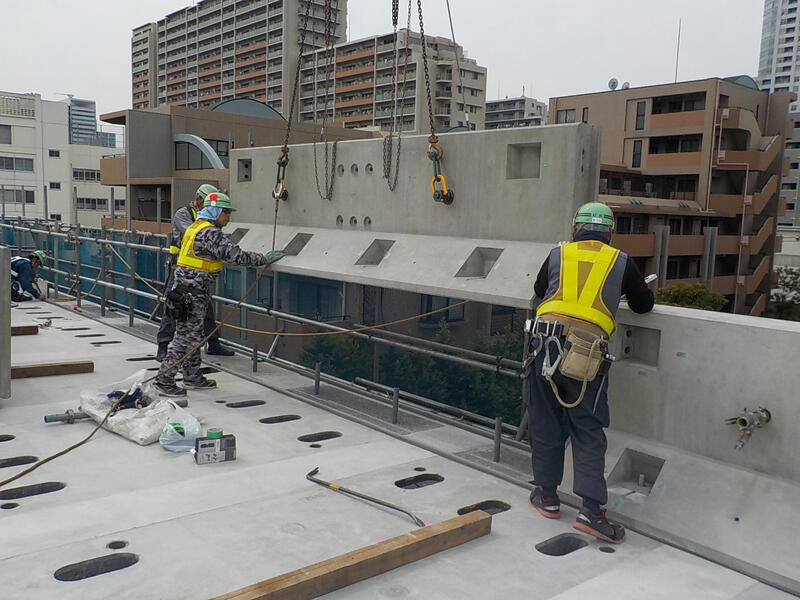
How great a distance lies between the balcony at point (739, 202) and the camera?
41969 mm

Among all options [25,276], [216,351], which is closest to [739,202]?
[25,276]

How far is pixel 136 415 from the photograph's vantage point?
19.0ft

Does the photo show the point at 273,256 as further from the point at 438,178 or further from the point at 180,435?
the point at 180,435

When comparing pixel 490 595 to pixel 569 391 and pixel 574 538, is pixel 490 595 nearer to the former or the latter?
pixel 574 538

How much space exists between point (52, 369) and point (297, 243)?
2923 millimetres

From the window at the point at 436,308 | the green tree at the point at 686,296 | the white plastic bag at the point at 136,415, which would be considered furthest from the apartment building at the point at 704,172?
the white plastic bag at the point at 136,415

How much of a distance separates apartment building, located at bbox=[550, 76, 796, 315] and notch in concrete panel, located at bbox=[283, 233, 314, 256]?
32.9 metres

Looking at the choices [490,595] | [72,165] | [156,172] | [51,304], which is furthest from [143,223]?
[490,595]

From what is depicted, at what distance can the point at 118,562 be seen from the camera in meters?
3.66

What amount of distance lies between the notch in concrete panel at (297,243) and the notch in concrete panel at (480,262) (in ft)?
7.58

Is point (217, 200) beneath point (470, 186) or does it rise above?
beneath

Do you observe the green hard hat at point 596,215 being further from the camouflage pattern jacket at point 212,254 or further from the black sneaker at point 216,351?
the black sneaker at point 216,351

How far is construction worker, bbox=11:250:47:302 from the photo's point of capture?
12.0m

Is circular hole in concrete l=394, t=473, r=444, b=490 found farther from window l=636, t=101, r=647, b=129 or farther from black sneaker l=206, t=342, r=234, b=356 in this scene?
window l=636, t=101, r=647, b=129
